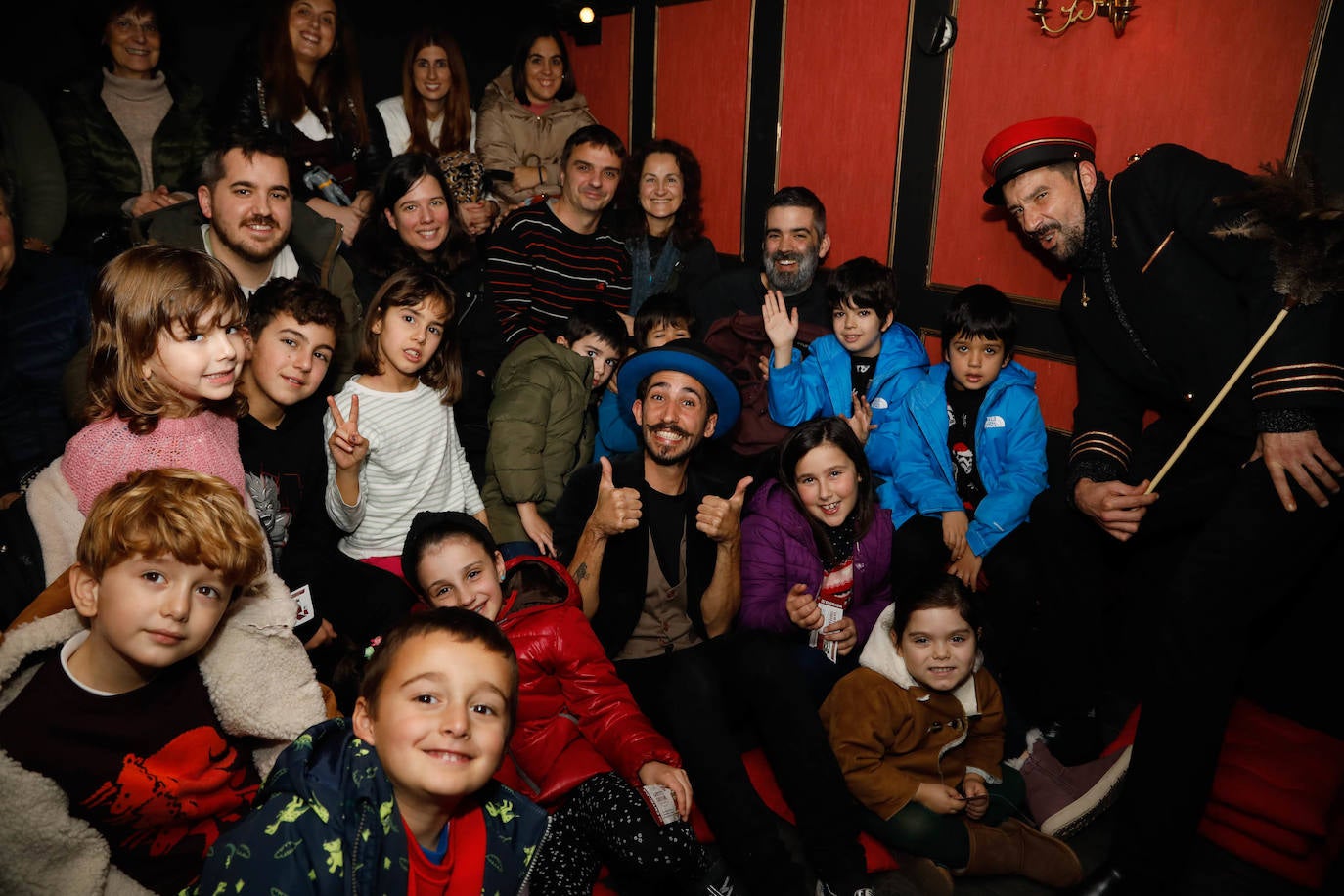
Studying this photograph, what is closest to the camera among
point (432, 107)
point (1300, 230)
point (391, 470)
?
point (1300, 230)

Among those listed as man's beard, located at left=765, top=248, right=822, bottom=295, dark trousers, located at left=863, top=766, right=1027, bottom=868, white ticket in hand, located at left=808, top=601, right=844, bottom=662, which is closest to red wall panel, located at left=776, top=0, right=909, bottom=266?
man's beard, located at left=765, top=248, right=822, bottom=295

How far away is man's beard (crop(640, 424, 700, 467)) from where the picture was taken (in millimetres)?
2811

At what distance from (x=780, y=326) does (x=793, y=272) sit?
0.34m

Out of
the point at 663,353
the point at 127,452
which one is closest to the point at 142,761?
the point at 127,452

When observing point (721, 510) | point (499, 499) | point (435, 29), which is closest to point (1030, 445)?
point (721, 510)

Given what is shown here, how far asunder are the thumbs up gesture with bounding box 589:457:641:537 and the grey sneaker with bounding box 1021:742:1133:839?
1.53 metres

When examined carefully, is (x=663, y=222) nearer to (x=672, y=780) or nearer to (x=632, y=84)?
(x=632, y=84)

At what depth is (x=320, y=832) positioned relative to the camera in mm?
1533

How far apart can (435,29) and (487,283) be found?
5.00ft

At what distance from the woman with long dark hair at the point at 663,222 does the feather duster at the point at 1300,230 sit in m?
2.42

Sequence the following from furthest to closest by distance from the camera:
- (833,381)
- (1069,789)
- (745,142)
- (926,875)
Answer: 1. (745,142)
2. (833,381)
3. (1069,789)
4. (926,875)

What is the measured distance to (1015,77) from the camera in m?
3.45

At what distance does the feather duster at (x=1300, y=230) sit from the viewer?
2.12 meters

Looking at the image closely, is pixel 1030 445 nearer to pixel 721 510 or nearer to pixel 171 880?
pixel 721 510
